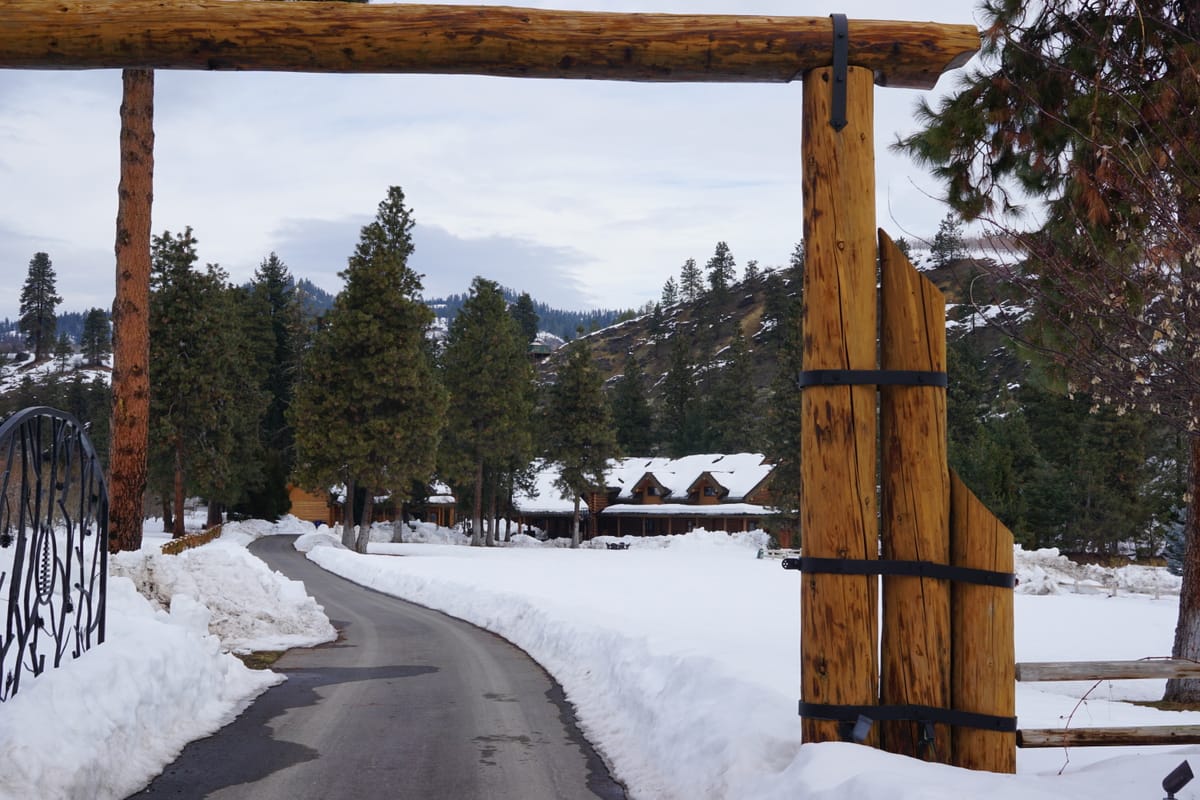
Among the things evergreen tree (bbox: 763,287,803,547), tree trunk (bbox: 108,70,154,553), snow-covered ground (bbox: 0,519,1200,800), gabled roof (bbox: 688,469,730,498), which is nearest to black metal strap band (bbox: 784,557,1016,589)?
snow-covered ground (bbox: 0,519,1200,800)

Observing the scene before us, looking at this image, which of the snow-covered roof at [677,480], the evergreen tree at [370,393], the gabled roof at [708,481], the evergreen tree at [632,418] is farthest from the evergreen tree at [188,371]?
the evergreen tree at [632,418]

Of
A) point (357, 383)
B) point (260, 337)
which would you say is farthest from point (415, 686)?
point (260, 337)

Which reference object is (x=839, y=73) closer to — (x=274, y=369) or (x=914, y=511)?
(x=914, y=511)

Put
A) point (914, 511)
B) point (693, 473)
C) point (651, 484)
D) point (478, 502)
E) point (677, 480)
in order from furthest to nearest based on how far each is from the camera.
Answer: point (651, 484)
point (677, 480)
point (693, 473)
point (478, 502)
point (914, 511)

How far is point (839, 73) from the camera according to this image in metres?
5.76

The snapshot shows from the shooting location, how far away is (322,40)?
5.75 metres

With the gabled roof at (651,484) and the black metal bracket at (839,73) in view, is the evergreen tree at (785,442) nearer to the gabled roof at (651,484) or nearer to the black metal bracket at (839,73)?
the gabled roof at (651,484)

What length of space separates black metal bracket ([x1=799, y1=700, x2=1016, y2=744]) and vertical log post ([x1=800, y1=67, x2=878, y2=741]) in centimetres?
5

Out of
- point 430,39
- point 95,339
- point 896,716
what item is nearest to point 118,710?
point 430,39

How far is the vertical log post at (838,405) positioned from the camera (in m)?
5.56

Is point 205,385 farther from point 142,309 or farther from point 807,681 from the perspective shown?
point 807,681

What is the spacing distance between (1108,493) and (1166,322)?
5015 centimetres

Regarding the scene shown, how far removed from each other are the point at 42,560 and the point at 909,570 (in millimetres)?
6367

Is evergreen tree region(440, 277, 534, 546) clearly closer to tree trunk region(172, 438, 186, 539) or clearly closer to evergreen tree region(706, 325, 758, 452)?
tree trunk region(172, 438, 186, 539)
